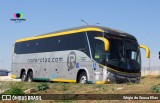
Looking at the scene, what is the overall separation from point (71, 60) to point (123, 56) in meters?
3.67

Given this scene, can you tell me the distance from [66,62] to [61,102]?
1087 cm

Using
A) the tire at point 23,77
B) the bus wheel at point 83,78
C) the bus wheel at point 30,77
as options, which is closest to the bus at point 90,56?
the bus wheel at point 83,78

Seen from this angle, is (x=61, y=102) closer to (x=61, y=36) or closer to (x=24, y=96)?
(x=24, y=96)

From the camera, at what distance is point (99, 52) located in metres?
20.9

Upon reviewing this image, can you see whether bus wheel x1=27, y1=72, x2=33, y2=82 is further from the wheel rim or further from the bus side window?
the bus side window

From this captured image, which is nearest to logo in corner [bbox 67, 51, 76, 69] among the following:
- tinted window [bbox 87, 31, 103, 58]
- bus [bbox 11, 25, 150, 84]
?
bus [bbox 11, 25, 150, 84]

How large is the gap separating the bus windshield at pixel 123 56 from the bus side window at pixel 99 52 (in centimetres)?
28

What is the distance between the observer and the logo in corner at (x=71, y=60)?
23.0 meters

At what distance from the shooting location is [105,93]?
13.7 meters

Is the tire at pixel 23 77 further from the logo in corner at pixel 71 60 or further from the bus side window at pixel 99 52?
the bus side window at pixel 99 52

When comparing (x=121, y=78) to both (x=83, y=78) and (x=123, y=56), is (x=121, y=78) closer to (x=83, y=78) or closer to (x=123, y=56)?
(x=123, y=56)

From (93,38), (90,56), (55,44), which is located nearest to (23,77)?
(55,44)

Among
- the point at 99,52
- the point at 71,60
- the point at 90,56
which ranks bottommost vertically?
the point at 71,60

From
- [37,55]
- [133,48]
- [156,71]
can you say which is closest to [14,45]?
[37,55]
